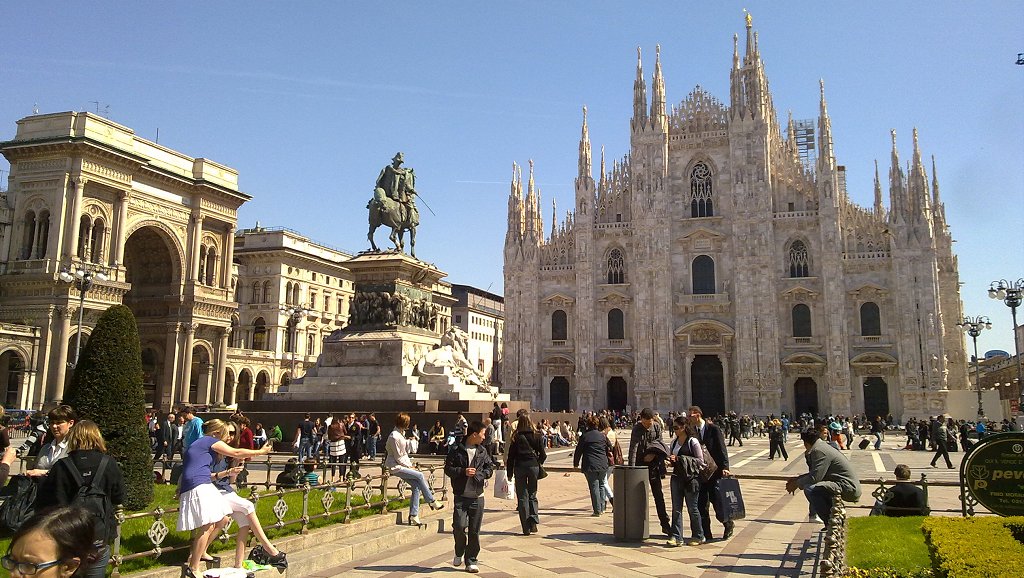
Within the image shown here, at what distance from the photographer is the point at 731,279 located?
50000 mm

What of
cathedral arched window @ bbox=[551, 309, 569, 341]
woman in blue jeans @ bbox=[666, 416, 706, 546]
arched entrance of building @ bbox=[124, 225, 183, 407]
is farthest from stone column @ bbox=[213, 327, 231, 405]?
woman in blue jeans @ bbox=[666, 416, 706, 546]

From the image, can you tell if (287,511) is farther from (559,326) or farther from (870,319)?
(870,319)

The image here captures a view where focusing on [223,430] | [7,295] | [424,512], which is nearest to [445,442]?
[424,512]

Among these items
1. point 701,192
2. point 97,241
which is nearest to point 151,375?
point 97,241

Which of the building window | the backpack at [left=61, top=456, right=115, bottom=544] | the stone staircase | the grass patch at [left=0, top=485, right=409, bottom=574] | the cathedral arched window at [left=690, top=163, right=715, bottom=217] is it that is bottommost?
the stone staircase

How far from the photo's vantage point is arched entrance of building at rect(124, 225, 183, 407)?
44.9 meters

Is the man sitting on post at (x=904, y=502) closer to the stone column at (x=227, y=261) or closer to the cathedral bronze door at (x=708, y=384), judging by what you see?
the cathedral bronze door at (x=708, y=384)

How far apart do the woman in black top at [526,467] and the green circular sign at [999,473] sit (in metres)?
5.01

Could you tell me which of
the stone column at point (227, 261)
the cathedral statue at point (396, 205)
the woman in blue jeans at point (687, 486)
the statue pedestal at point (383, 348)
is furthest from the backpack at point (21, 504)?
the stone column at point (227, 261)

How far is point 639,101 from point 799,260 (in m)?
15.0

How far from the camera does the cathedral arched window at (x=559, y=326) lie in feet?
175

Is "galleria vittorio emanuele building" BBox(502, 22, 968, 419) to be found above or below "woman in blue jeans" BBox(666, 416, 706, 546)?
above

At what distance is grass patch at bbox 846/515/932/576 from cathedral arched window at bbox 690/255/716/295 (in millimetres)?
42597

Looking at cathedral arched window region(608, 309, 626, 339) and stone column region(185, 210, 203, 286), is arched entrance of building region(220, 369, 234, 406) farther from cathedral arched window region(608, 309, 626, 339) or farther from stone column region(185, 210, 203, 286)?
cathedral arched window region(608, 309, 626, 339)
